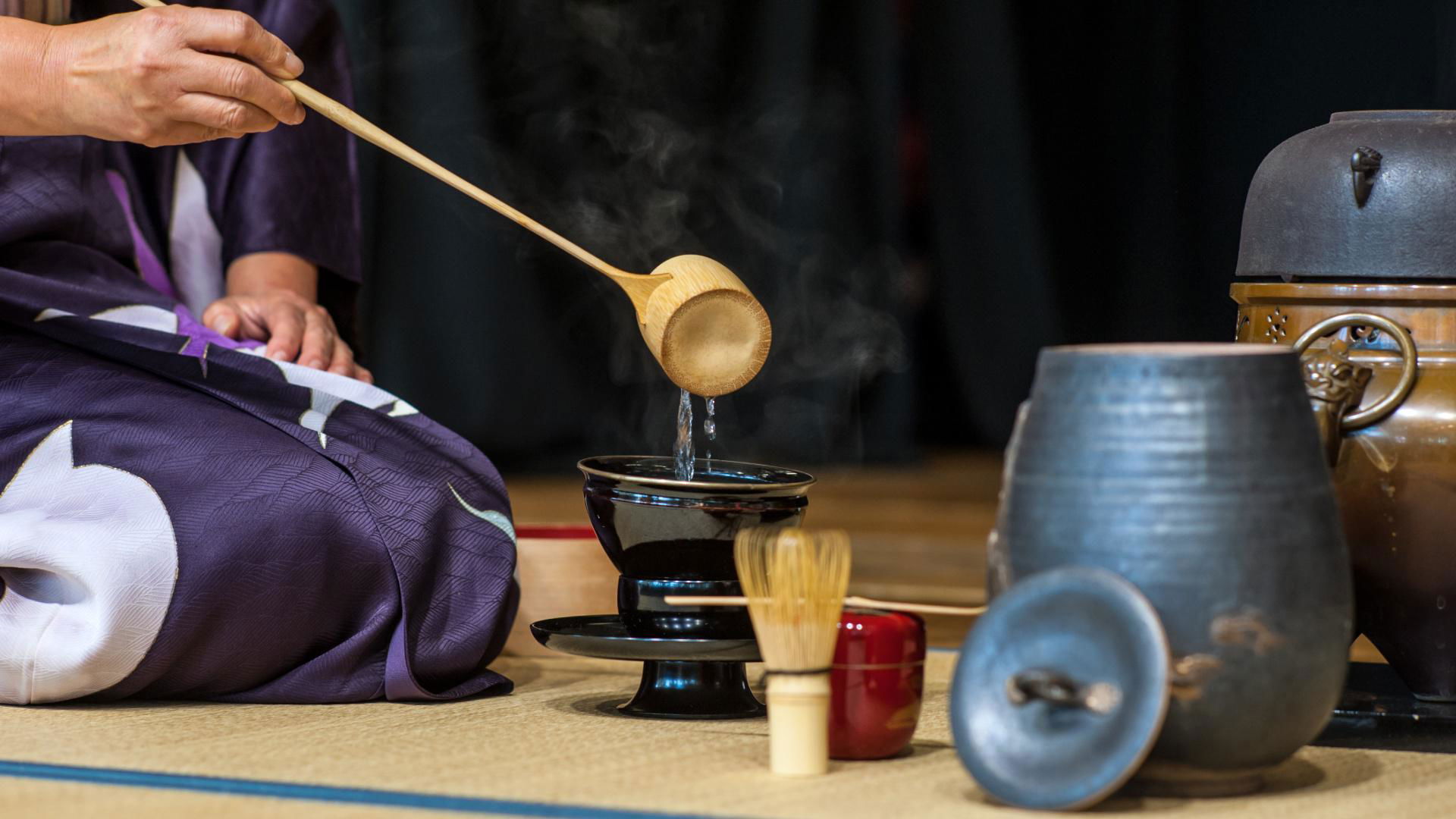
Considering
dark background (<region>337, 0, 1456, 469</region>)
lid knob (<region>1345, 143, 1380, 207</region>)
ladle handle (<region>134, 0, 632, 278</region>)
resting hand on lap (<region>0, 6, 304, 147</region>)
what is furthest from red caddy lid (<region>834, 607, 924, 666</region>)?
dark background (<region>337, 0, 1456, 469</region>)

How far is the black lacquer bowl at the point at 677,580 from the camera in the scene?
45.6 inches

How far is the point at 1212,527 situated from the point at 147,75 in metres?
0.81

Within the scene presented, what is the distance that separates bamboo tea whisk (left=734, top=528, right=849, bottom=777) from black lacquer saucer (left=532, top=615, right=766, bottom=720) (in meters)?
0.19

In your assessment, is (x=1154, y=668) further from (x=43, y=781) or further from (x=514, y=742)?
(x=43, y=781)

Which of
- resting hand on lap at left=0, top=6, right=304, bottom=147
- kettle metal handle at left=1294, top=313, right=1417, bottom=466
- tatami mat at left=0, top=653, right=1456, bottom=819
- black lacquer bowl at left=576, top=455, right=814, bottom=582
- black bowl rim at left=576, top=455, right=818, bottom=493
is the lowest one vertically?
tatami mat at left=0, top=653, right=1456, bottom=819

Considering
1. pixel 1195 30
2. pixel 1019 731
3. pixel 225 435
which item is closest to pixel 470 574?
pixel 225 435

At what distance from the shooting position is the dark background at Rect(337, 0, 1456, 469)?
3.39 m

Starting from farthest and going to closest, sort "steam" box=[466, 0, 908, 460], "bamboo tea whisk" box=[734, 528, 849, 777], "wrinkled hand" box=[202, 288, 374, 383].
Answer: "steam" box=[466, 0, 908, 460], "wrinkled hand" box=[202, 288, 374, 383], "bamboo tea whisk" box=[734, 528, 849, 777]

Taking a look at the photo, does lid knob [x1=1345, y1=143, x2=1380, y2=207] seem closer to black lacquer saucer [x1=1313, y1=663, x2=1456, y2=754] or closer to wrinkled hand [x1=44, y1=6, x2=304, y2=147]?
black lacquer saucer [x1=1313, y1=663, x2=1456, y2=754]

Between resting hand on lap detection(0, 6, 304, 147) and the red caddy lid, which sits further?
resting hand on lap detection(0, 6, 304, 147)

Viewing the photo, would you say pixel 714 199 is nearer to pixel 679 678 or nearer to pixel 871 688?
pixel 679 678

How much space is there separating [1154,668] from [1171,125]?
2.94m

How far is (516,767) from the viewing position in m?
1.00

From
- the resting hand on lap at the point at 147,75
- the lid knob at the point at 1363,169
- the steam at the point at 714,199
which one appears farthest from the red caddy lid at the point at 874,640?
the steam at the point at 714,199
